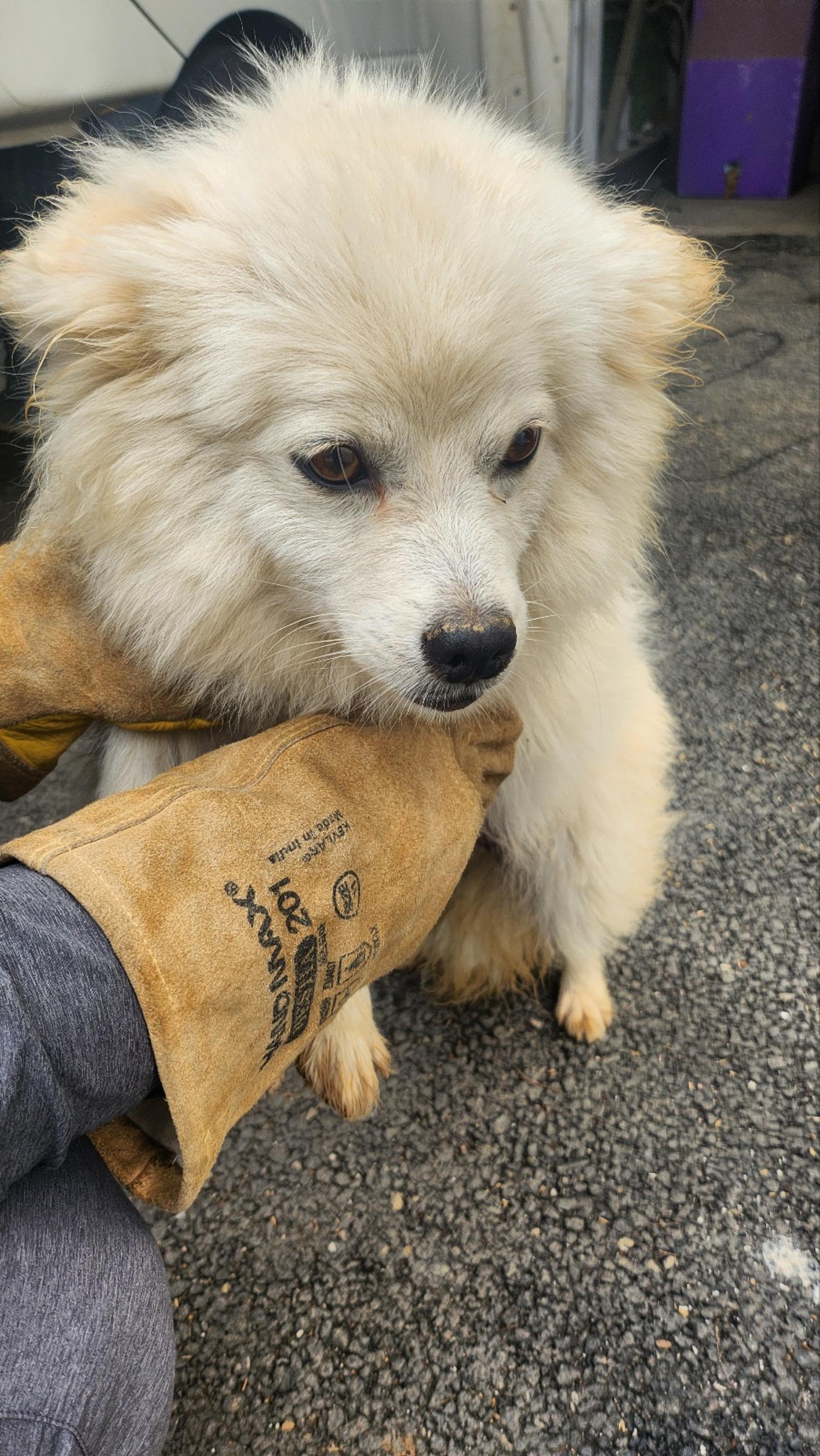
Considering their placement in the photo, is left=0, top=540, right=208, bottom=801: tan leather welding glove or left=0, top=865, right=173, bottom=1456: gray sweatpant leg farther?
left=0, top=540, right=208, bottom=801: tan leather welding glove

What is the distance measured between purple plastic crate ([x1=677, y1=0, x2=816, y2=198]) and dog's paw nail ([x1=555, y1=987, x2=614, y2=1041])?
227 inches

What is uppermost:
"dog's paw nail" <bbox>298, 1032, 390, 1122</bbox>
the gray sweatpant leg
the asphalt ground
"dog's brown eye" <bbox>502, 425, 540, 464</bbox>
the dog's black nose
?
"dog's brown eye" <bbox>502, 425, 540, 464</bbox>

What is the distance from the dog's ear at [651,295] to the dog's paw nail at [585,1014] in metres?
1.35

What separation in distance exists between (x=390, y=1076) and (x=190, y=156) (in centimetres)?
181

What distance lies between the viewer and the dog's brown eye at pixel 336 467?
1.36m

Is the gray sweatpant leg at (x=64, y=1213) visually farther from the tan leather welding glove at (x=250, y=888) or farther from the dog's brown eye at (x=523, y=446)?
the dog's brown eye at (x=523, y=446)

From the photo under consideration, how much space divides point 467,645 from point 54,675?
659mm

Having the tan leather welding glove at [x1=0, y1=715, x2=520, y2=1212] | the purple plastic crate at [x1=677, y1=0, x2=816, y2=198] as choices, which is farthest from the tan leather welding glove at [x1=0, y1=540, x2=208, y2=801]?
the purple plastic crate at [x1=677, y1=0, x2=816, y2=198]

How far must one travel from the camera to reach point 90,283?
4.47ft

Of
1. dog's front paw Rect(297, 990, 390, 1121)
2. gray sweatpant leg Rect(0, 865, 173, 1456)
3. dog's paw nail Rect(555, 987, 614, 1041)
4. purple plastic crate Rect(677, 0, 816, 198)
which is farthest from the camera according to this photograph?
purple plastic crate Rect(677, 0, 816, 198)

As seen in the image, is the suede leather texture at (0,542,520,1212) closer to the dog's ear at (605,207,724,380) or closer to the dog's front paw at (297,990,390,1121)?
the dog's front paw at (297,990,390,1121)

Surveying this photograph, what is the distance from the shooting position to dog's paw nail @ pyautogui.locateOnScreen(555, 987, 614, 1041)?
217 cm

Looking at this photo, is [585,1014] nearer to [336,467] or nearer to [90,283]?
[336,467]

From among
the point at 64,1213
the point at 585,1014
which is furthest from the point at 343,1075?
the point at 64,1213
